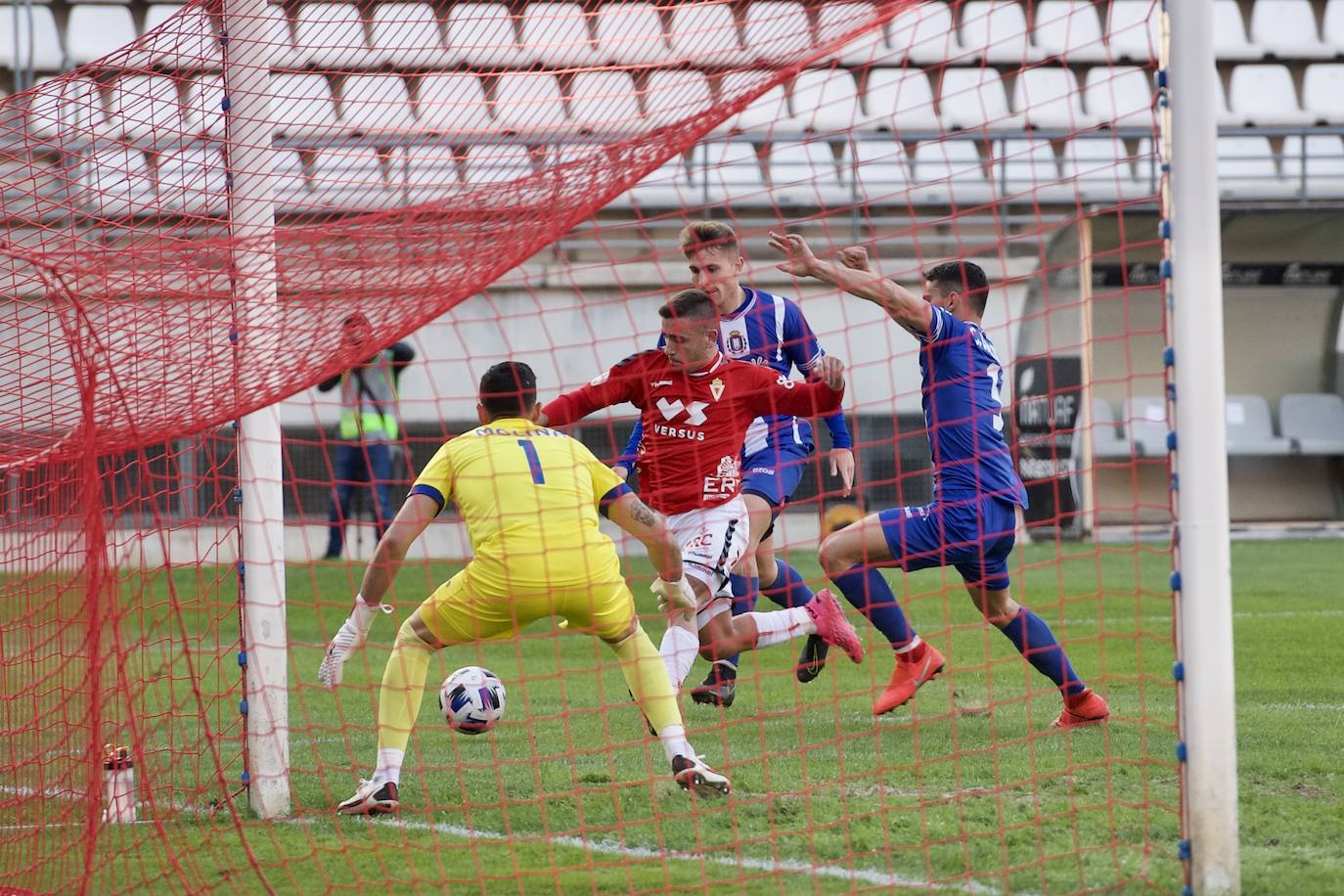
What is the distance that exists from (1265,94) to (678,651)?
672 inches

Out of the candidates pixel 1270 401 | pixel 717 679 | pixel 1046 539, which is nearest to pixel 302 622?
pixel 717 679

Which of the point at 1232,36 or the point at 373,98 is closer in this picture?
the point at 373,98

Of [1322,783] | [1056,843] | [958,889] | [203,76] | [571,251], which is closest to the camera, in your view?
[958,889]

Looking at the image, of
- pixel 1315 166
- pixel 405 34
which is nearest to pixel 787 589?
pixel 405 34

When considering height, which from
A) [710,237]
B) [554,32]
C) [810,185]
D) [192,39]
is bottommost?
[710,237]

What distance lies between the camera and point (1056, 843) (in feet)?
13.1

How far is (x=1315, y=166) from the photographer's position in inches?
747

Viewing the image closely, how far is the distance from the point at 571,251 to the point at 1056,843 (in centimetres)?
1353

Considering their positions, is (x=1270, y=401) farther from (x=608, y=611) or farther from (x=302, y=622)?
(x=608, y=611)

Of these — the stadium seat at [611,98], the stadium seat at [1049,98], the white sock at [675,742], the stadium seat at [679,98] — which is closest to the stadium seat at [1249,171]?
the stadium seat at [1049,98]

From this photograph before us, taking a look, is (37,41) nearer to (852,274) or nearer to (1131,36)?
(1131,36)

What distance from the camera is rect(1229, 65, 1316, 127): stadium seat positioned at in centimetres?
1953

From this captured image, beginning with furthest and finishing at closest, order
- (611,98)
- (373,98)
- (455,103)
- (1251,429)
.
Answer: (1251,429) → (373,98) → (455,103) → (611,98)

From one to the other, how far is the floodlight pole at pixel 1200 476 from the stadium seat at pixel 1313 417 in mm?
14639
